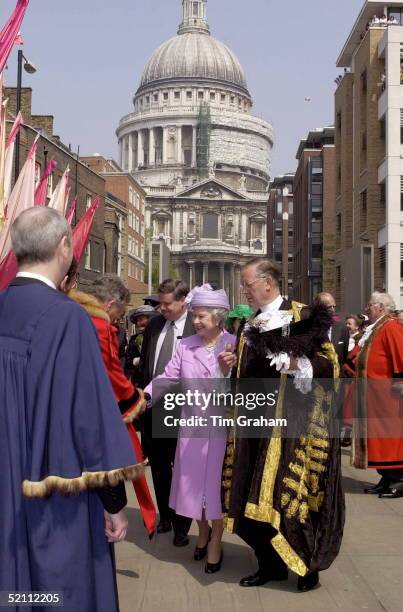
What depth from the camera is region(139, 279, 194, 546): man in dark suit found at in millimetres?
7293

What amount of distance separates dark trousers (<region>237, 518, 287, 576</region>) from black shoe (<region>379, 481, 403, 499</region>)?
11.4 ft

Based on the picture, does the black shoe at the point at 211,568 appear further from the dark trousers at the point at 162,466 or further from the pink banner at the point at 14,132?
the pink banner at the point at 14,132

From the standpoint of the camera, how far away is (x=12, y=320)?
3.27 m

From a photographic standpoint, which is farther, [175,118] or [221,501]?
[175,118]

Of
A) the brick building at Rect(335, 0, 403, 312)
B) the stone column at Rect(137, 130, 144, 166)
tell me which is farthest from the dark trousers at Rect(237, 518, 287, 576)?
the stone column at Rect(137, 130, 144, 166)

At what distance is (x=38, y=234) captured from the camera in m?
3.28

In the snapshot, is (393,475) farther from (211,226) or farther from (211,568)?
(211,226)

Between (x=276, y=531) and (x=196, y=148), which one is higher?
(x=196, y=148)

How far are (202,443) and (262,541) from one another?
0.89 meters

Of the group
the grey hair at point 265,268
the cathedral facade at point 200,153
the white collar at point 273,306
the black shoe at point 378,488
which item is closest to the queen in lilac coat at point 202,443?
the white collar at point 273,306

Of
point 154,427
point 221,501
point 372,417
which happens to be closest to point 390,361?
point 372,417

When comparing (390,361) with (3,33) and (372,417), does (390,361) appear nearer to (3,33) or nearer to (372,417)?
(372,417)

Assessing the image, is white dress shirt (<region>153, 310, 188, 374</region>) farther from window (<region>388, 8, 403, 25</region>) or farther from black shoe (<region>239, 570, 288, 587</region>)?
window (<region>388, 8, 403, 25</region>)

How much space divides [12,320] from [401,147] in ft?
103
